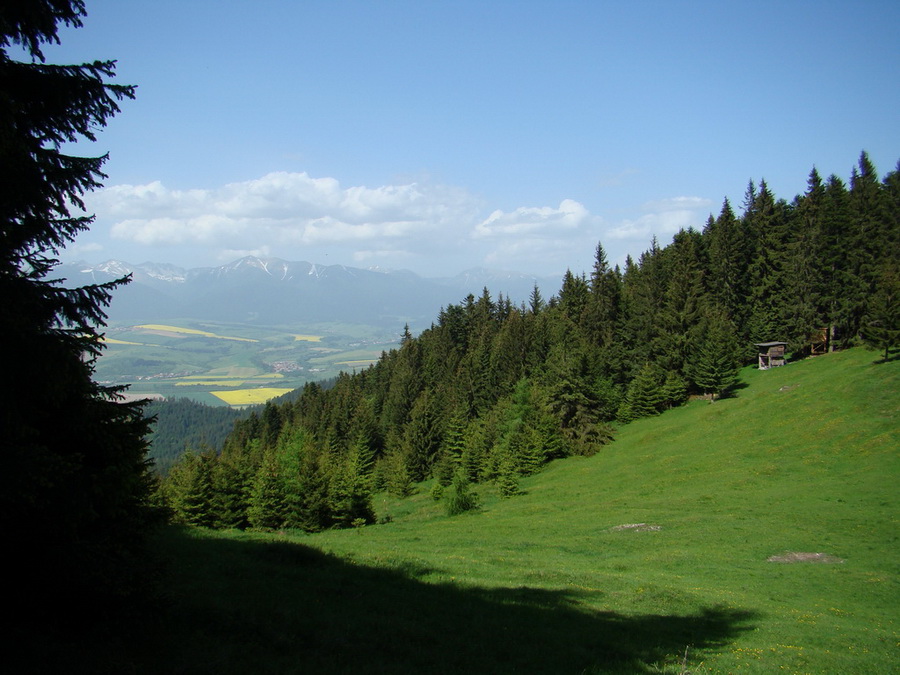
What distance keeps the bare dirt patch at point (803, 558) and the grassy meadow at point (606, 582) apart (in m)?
0.13

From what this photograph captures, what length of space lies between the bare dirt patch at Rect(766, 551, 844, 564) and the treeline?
27080 millimetres

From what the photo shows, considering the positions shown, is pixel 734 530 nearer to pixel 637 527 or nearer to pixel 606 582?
pixel 637 527

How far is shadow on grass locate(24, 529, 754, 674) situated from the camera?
883cm

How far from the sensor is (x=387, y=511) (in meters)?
56.3

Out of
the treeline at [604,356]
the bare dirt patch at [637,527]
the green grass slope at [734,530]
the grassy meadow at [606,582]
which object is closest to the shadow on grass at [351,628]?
Result: the grassy meadow at [606,582]

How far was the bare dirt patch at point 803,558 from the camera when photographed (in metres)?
23.3

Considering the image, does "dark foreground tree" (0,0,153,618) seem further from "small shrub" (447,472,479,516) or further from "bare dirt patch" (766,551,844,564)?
"small shrub" (447,472,479,516)

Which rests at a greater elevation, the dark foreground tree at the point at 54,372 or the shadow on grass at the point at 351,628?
the dark foreground tree at the point at 54,372

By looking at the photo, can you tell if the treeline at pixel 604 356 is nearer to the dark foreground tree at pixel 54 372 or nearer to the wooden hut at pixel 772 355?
the wooden hut at pixel 772 355

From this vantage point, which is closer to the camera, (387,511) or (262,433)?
(387,511)

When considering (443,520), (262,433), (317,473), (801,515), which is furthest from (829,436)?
(262,433)

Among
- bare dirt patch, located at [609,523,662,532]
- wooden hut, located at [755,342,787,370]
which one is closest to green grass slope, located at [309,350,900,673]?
bare dirt patch, located at [609,523,662,532]

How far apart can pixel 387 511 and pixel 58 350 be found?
5311 centimetres

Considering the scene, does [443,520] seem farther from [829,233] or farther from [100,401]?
[829,233]
